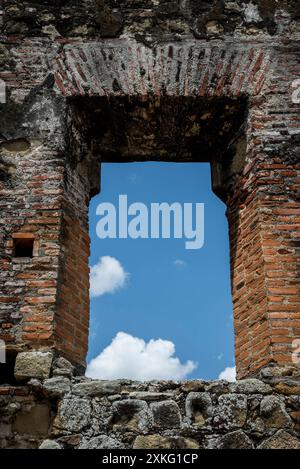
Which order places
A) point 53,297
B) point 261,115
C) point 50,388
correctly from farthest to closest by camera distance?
point 261,115, point 53,297, point 50,388

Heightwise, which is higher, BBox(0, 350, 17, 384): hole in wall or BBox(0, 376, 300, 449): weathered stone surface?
BBox(0, 350, 17, 384): hole in wall

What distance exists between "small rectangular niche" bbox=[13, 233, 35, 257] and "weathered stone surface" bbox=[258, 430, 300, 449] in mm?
2324

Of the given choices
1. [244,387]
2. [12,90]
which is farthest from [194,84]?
[244,387]

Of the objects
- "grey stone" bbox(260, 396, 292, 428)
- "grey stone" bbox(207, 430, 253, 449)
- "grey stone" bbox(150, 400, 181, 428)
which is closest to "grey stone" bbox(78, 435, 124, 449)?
"grey stone" bbox(150, 400, 181, 428)

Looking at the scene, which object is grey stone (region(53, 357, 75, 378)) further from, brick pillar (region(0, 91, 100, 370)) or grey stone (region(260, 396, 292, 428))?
grey stone (region(260, 396, 292, 428))

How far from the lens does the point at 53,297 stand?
172 inches

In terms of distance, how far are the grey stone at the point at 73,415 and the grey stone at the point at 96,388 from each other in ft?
0.19

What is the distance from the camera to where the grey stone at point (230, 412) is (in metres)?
3.94

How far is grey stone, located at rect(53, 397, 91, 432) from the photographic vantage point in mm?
3934

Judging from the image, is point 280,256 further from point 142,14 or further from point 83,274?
point 142,14

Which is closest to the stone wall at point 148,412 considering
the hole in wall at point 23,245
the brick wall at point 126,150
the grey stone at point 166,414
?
the grey stone at point 166,414

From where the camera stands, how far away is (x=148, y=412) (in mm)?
3988

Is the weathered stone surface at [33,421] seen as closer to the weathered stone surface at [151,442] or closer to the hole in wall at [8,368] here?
the hole in wall at [8,368]

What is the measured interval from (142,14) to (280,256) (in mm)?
2752
